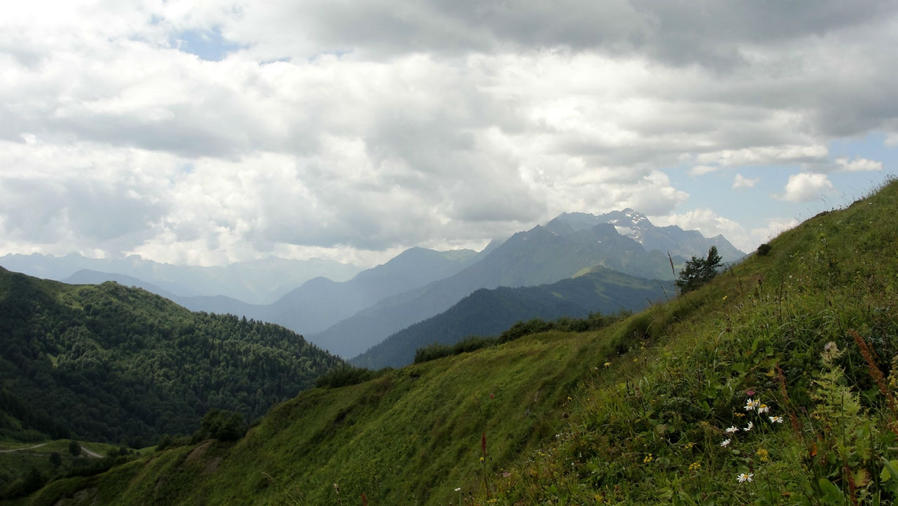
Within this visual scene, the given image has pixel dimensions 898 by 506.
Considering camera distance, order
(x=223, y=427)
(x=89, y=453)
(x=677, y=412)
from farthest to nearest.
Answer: (x=89, y=453), (x=223, y=427), (x=677, y=412)

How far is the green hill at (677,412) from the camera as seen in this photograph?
15.8 ft

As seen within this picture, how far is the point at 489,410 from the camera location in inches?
982

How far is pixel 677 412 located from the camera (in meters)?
7.06

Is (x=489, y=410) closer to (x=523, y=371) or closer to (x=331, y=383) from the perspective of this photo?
(x=523, y=371)

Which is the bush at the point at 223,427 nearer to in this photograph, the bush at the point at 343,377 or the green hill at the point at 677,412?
the green hill at the point at 677,412

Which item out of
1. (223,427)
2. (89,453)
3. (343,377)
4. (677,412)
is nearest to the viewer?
(677,412)

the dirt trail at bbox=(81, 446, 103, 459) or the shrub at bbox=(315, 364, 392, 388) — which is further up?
the shrub at bbox=(315, 364, 392, 388)

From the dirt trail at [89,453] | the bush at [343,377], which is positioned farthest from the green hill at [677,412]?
the dirt trail at [89,453]

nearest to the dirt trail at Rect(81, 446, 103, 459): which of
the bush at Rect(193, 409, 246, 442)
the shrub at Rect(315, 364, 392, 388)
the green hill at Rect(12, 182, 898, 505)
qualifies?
the bush at Rect(193, 409, 246, 442)

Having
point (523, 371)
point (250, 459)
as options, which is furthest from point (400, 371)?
point (523, 371)

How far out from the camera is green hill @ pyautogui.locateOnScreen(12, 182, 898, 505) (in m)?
4.82

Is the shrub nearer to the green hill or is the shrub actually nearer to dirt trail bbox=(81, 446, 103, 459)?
the green hill

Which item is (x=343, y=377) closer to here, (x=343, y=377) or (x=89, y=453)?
(x=343, y=377)

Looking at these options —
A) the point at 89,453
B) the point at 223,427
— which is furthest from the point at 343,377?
the point at 89,453
